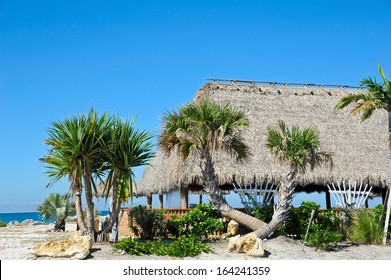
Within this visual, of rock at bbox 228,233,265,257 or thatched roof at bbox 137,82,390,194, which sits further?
thatched roof at bbox 137,82,390,194

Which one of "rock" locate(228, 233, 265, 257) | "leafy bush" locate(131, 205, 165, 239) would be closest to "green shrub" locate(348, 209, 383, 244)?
"rock" locate(228, 233, 265, 257)

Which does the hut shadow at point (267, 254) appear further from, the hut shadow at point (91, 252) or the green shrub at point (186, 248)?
the hut shadow at point (91, 252)

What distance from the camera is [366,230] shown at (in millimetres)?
13453

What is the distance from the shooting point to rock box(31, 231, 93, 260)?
10188 millimetres

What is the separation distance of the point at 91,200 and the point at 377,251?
23.7 ft

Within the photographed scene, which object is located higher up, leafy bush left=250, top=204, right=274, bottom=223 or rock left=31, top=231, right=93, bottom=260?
leafy bush left=250, top=204, right=274, bottom=223

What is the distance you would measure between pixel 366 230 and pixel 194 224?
15.2 feet

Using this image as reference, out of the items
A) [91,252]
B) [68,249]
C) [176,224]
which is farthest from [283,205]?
[68,249]

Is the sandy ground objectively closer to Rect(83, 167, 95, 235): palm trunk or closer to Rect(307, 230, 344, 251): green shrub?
Rect(307, 230, 344, 251): green shrub

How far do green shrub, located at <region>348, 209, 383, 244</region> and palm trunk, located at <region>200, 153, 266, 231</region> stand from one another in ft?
8.90

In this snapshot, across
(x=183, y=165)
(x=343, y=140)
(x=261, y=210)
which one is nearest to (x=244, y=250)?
(x=261, y=210)

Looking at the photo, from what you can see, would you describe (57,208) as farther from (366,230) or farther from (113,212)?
(366,230)

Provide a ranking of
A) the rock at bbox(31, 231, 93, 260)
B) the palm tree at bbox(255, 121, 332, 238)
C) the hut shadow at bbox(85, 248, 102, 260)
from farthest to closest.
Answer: the palm tree at bbox(255, 121, 332, 238), the hut shadow at bbox(85, 248, 102, 260), the rock at bbox(31, 231, 93, 260)

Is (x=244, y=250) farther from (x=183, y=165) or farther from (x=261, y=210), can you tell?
(x=183, y=165)
